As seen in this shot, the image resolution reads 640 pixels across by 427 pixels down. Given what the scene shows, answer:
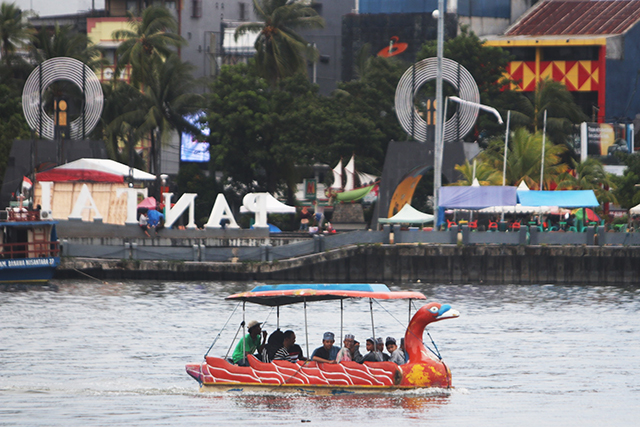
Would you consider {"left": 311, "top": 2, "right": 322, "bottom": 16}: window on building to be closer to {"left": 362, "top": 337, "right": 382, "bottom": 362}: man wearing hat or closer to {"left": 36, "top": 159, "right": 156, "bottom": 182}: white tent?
{"left": 36, "top": 159, "right": 156, "bottom": 182}: white tent

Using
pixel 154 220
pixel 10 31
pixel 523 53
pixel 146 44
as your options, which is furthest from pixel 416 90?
pixel 10 31

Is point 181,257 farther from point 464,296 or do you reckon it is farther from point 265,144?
point 265,144

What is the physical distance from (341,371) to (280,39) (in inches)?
2107

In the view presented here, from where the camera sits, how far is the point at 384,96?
7200 cm

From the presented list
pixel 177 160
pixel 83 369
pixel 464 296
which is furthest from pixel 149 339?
pixel 177 160

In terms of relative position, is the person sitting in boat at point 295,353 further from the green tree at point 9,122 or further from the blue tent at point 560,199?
the green tree at point 9,122

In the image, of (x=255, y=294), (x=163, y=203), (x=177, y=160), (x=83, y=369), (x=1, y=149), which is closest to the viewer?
(x=255, y=294)

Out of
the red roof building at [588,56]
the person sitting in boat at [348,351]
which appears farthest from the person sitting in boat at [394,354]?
the red roof building at [588,56]

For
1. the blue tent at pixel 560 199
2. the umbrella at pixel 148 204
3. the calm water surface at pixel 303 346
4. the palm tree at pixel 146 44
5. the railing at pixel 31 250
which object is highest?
the palm tree at pixel 146 44

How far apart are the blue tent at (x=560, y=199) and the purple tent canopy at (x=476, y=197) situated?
157cm

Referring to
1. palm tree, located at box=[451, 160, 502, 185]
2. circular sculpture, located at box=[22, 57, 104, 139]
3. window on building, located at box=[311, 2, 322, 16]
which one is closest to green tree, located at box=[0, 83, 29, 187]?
circular sculpture, located at box=[22, 57, 104, 139]

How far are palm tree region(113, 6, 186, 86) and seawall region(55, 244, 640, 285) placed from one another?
27509mm

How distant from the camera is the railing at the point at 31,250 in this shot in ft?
152

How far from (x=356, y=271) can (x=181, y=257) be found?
756 cm
